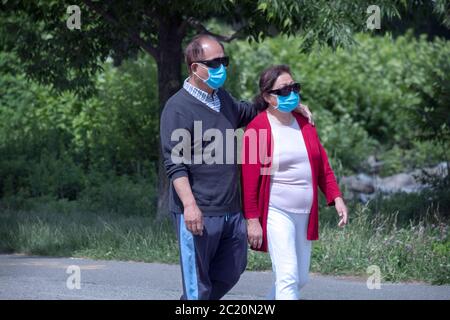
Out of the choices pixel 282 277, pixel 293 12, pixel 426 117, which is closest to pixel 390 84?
pixel 426 117

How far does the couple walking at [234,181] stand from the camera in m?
6.64

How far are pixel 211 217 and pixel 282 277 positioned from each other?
1.96 feet

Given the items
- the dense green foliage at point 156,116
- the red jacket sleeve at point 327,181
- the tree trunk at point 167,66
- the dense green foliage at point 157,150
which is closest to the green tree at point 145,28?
the tree trunk at point 167,66

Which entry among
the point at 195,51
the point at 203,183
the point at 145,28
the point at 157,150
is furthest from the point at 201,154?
the point at 157,150

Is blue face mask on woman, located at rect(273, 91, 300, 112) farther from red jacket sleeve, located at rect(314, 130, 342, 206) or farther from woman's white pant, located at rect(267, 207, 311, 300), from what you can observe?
woman's white pant, located at rect(267, 207, 311, 300)

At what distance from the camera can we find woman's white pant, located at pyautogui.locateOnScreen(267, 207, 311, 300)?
22.2 feet

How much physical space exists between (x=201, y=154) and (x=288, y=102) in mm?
684

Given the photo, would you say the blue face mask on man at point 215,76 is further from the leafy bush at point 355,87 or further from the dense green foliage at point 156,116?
the leafy bush at point 355,87

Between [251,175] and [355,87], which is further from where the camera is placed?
[355,87]

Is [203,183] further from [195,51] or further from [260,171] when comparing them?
[195,51]

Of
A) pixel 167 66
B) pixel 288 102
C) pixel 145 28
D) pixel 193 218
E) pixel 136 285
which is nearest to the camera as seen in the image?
pixel 193 218

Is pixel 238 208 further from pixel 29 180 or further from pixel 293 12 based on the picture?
pixel 29 180

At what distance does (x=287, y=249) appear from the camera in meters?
6.78

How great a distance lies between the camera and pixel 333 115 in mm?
21125
